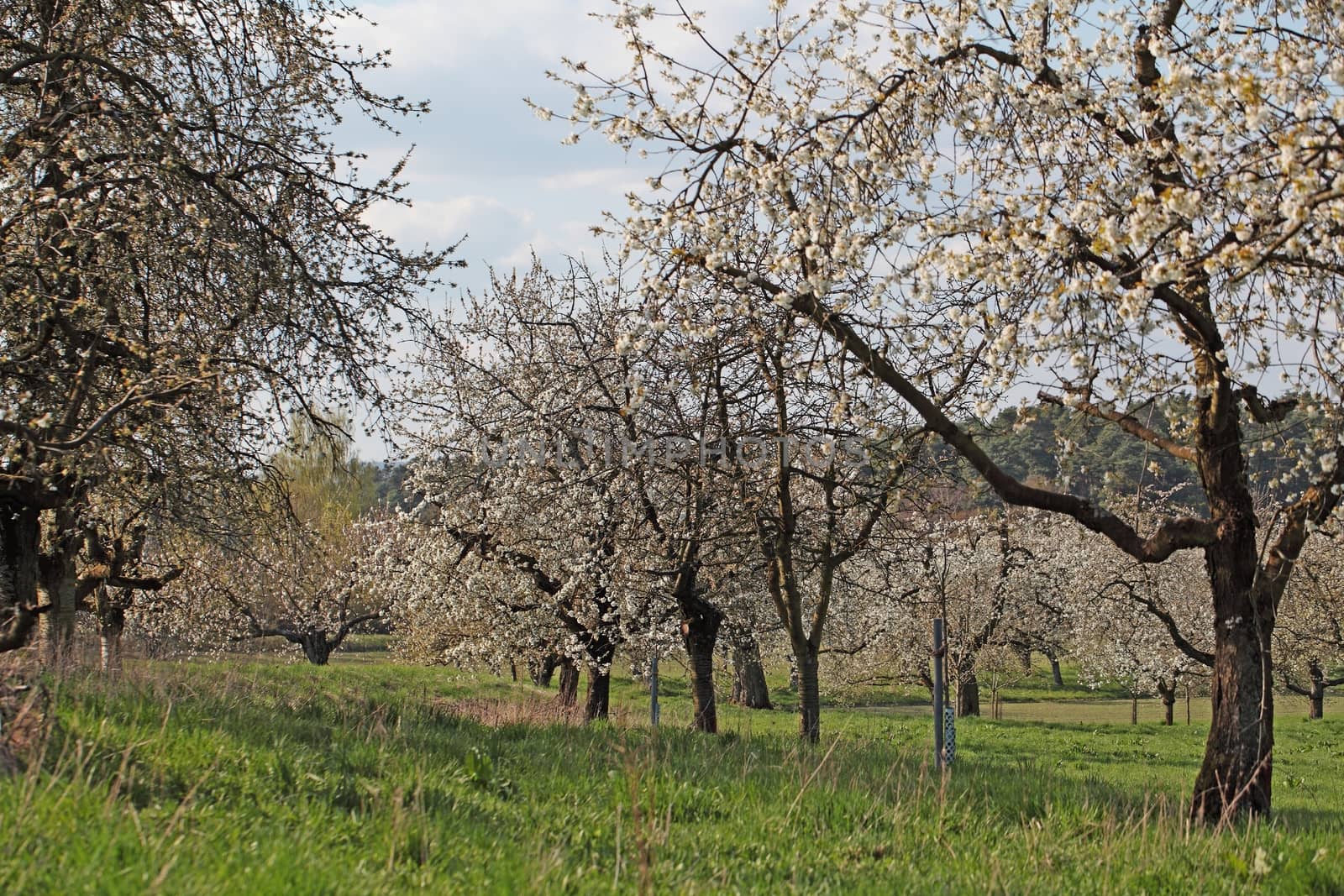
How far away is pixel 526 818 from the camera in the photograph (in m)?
5.00

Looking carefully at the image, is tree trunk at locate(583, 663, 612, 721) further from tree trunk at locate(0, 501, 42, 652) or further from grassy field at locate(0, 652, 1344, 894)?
grassy field at locate(0, 652, 1344, 894)

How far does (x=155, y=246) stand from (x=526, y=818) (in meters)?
6.65

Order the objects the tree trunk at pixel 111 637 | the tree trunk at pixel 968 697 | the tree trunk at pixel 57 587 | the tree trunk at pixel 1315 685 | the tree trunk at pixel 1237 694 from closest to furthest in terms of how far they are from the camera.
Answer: the tree trunk at pixel 1237 694, the tree trunk at pixel 111 637, the tree trunk at pixel 57 587, the tree trunk at pixel 1315 685, the tree trunk at pixel 968 697

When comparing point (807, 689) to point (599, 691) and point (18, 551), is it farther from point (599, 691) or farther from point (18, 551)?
point (18, 551)

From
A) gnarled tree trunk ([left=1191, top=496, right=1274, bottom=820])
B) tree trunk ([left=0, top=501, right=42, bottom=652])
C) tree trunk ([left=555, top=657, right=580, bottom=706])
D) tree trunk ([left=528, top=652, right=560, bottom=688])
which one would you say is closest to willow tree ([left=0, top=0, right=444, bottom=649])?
tree trunk ([left=0, top=501, right=42, bottom=652])

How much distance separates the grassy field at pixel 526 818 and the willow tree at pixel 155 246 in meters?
2.46

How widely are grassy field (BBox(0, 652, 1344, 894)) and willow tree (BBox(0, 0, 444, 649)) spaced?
2.46 meters

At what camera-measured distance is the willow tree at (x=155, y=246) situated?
813cm

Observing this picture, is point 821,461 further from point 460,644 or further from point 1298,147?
point 460,644

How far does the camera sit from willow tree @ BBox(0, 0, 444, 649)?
8133 millimetres

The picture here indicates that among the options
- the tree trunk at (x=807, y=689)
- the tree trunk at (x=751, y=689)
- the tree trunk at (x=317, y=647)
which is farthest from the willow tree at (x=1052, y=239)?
the tree trunk at (x=317, y=647)

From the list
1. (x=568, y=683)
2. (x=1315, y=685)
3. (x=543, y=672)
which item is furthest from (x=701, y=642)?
(x=1315, y=685)

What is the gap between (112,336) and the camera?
25.5ft

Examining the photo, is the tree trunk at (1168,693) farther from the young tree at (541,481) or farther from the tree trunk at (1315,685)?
the young tree at (541,481)
